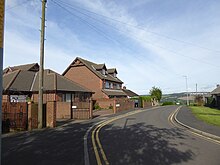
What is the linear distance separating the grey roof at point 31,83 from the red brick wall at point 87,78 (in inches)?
409

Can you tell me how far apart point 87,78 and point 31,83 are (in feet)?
54.3

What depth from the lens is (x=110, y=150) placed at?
30.1 feet

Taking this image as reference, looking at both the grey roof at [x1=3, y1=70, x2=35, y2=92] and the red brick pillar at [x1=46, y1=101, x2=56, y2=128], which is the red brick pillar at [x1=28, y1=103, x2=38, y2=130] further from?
the grey roof at [x1=3, y1=70, x2=35, y2=92]

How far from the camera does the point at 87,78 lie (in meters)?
48.7

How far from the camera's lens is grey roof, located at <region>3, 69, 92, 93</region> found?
30064 millimetres

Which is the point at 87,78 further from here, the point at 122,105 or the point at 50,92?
the point at 50,92

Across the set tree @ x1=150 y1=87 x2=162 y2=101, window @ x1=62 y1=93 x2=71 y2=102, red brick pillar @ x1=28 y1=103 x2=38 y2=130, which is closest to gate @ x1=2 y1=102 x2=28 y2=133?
red brick pillar @ x1=28 y1=103 x2=38 y2=130

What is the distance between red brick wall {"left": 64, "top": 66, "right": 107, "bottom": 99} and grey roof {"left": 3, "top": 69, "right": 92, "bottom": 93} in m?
10.4

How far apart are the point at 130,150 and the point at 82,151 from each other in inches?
71.9

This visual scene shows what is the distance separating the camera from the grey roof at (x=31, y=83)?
3006cm

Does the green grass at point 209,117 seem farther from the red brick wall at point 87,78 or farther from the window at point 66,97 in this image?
the red brick wall at point 87,78

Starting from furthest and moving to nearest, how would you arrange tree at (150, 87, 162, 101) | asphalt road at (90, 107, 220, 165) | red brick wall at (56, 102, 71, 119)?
1. tree at (150, 87, 162, 101)
2. red brick wall at (56, 102, 71, 119)
3. asphalt road at (90, 107, 220, 165)

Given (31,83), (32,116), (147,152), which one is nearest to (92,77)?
(31,83)

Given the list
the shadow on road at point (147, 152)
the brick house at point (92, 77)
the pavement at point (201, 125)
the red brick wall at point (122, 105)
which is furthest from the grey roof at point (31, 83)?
the shadow on road at point (147, 152)
